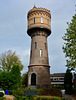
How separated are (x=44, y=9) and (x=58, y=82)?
105 feet

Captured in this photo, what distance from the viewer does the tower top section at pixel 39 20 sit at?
2969 centimetres

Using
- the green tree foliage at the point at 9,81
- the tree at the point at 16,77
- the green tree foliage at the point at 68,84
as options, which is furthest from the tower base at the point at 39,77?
the green tree foliage at the point at 68,84

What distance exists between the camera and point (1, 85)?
89.3 ft

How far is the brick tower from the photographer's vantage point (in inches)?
1075

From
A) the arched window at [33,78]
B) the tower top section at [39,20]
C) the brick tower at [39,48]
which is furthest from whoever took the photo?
the tower top section at [39,20]

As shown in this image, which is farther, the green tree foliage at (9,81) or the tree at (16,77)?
the tree at (16,77)

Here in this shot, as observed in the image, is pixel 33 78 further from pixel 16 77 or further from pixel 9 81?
pixel 9 81

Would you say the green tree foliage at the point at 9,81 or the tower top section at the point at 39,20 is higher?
the tower top section at the point at 39,20

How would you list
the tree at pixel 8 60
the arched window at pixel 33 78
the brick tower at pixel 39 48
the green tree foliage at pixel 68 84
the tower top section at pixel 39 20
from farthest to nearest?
the tree at pixel 8 60 → the tower top section at pixel 39 20 → the arched window at pixel 33 78 → the brick tower at pixel 39 48 → the green tree foliage at pixel 68 84

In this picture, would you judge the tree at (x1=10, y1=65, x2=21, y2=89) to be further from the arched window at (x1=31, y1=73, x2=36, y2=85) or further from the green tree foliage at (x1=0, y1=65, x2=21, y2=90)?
the arched window at (x1=31, y1=73, x2=36, y2=85)

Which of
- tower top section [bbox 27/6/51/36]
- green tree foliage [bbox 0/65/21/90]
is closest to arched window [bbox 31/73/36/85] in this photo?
green tree foliage [bbox 0/65/21/90]

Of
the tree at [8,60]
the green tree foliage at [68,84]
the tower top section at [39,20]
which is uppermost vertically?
the tower top section at [39,20]

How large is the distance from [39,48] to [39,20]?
672cm

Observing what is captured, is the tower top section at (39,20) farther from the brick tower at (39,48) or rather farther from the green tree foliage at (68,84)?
the green tree foliage at (68,84)
